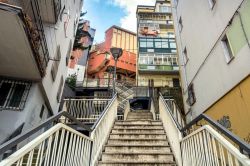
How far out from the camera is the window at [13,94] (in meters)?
7.33

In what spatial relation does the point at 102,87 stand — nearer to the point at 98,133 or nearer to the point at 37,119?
the point at 37,119

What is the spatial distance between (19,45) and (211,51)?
285 inches

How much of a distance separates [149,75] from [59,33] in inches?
771

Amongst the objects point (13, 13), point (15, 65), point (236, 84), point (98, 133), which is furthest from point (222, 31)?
point (15, 65)

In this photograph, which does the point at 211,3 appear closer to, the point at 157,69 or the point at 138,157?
the point at 138,157

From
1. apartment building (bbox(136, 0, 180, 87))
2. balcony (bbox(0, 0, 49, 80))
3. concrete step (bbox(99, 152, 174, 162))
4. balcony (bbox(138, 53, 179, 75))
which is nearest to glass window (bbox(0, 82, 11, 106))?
balcony (bbox(0, 0, 49, 80))

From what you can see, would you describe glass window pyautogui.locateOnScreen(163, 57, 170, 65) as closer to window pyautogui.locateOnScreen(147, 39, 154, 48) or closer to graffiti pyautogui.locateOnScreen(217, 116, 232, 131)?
window pyautogui.locateOnScreen(147, 39, 154, 48)

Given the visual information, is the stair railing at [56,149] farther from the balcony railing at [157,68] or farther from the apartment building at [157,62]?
the balcony railing at [157,68]

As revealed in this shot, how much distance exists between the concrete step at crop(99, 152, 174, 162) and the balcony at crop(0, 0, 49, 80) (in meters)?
3.84

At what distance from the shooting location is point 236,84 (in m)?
Answer: 6.43

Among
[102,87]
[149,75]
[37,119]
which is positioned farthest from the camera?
[149,75]

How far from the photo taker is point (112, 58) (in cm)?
3322

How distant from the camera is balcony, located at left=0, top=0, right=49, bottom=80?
4.99 meters

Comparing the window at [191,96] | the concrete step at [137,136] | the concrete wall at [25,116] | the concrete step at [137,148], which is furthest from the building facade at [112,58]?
the concrete step at [137,148]
